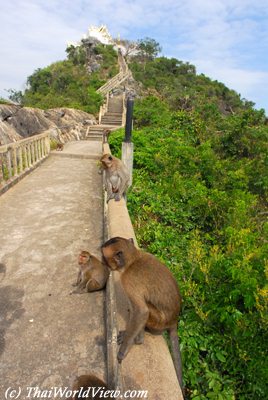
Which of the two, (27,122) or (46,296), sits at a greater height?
(27,122)

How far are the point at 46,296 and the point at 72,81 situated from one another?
38.9 metres

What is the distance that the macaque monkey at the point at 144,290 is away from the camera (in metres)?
2.46

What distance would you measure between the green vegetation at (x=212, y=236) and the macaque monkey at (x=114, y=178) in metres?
1.04

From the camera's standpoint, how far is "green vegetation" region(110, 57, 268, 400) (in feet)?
11.7

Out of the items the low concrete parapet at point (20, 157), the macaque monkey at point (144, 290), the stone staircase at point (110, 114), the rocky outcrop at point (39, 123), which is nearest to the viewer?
the macaque monkey at point (144, 290)

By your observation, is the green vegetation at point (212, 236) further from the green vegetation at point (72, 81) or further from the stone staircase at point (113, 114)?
the green vegetation at point (72, 81)

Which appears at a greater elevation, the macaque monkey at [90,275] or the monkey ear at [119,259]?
the monkey ear at [119,259]

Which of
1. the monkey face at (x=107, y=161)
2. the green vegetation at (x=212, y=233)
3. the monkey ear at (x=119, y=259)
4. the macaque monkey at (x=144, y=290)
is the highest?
the monkey face at (x=107, y=161)

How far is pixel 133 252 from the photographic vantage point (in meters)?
2.74

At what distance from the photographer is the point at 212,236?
7.22 metres

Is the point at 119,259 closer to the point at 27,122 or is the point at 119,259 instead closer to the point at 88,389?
the point at 88,389

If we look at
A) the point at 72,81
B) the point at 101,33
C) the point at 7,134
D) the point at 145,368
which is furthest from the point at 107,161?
the point at 101,33

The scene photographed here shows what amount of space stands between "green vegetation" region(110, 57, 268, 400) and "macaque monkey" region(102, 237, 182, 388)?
1.28 meters

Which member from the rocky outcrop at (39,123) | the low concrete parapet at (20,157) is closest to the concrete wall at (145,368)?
the low concrete parapet at (20,157)
